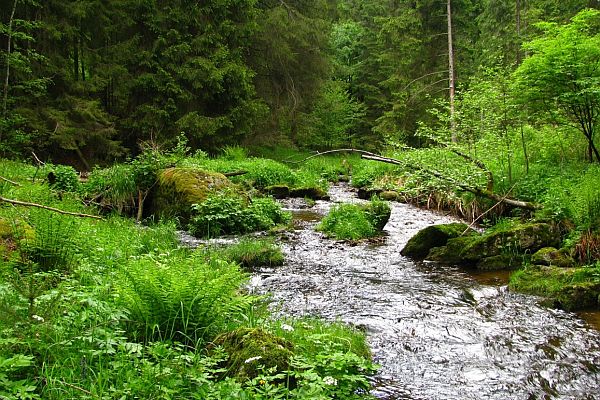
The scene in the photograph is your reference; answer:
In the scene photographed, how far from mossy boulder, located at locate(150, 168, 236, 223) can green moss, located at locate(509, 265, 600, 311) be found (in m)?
7.21

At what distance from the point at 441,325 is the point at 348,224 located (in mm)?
5191

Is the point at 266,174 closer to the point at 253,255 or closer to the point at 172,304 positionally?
the point at 253,255

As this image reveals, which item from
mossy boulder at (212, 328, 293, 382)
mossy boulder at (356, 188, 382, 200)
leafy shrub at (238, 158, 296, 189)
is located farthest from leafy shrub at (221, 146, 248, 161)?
mossy boulder at (212, 328, 293, 382)

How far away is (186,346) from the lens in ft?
11.7

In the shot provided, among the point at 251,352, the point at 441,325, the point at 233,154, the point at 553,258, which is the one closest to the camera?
the point at 251,352

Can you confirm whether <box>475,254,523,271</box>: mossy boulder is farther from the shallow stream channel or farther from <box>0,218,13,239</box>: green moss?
<box>0,218,13,239</box>: green moss

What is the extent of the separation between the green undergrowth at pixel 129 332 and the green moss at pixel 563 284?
316 centimetres

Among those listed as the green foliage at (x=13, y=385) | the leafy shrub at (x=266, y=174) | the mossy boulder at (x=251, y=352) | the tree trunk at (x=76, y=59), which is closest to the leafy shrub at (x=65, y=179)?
the leafy shrub at (x=266, y=174)

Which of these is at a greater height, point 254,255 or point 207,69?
point 207,69

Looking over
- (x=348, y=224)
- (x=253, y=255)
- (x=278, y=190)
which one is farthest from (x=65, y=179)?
(x=278, y=190)

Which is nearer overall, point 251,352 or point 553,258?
point 251,352

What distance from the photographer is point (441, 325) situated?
18.1ft

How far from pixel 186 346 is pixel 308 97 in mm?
27030

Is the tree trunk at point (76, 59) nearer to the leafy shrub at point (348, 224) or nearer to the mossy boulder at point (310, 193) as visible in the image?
the mossy boulder at point (310, 193)
